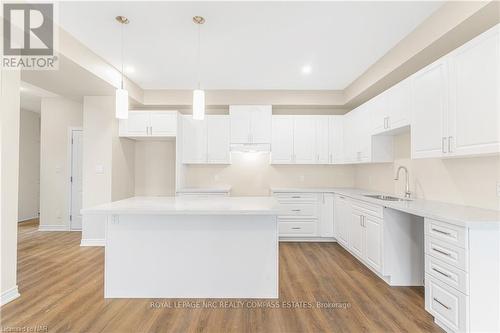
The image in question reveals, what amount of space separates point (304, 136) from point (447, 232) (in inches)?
123

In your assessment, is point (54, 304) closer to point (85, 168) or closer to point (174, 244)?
point (174, 244)

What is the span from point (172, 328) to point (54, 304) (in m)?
1.27

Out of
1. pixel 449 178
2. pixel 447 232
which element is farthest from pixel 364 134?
pixel 447 232

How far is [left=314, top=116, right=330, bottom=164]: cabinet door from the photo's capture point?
4887 millimetres

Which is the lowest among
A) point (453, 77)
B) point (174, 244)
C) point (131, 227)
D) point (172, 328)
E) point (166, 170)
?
point (172, 328)

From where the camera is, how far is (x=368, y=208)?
328 centimetres

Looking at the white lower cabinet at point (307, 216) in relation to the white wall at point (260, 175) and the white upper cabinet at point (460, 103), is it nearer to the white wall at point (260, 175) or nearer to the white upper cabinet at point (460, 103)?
the white wall at point (260, 175)

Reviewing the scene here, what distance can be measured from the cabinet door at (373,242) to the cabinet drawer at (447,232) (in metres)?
0.79

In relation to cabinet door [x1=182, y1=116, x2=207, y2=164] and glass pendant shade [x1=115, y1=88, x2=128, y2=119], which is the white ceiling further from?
cabinet door [x1=182, y1=116, x2=207, y2=164]

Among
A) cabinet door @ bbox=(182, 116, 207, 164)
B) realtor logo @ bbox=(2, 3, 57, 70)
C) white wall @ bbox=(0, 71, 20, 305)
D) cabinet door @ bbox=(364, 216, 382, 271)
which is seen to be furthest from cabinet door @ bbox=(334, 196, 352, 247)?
realtor logo @ bbox=(2, 3, 57, 70)

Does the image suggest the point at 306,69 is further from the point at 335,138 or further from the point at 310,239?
the point at 310,239

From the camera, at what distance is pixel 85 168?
14.0 feet

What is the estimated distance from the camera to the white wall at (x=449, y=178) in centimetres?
232

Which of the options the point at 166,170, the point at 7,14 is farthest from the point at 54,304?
the point at 166,170
